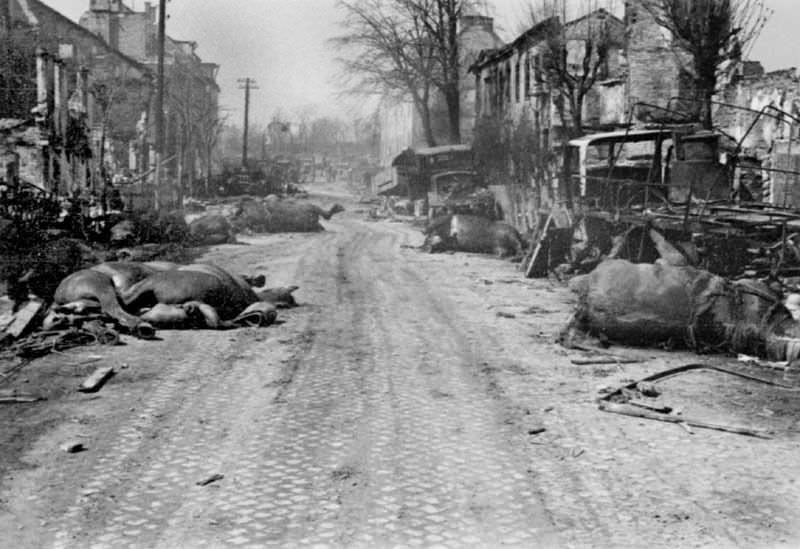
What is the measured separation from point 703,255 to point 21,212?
13.9 metres

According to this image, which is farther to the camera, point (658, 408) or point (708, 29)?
point (708, 29)

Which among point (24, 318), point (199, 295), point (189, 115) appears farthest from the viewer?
point (189, 115)

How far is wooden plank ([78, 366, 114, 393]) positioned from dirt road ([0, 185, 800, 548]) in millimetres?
113

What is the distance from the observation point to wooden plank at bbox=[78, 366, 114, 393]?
8.23m

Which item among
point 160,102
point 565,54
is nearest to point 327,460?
point 565,54

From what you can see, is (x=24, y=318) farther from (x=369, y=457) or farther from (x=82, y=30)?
(x=82, y=30)

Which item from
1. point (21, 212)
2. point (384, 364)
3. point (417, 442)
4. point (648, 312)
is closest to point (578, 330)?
point (648, 312)

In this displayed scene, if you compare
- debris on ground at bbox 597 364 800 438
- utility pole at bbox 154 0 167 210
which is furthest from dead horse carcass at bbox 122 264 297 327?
utility pole at bbox 154 0 167 210

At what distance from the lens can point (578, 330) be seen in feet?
35.7

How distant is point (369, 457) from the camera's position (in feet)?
21.0

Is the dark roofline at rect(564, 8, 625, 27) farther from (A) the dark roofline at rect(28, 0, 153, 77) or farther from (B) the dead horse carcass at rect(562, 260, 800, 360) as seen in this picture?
(A) the dark roofline at rect(28, 0, 153, 77)

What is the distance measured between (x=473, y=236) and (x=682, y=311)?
1279cm

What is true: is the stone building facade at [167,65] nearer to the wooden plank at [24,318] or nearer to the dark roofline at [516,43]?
the dark roofline at [516,43]

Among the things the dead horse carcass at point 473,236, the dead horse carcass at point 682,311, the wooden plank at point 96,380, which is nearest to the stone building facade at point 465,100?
the dead horse carcass at point 473,236
